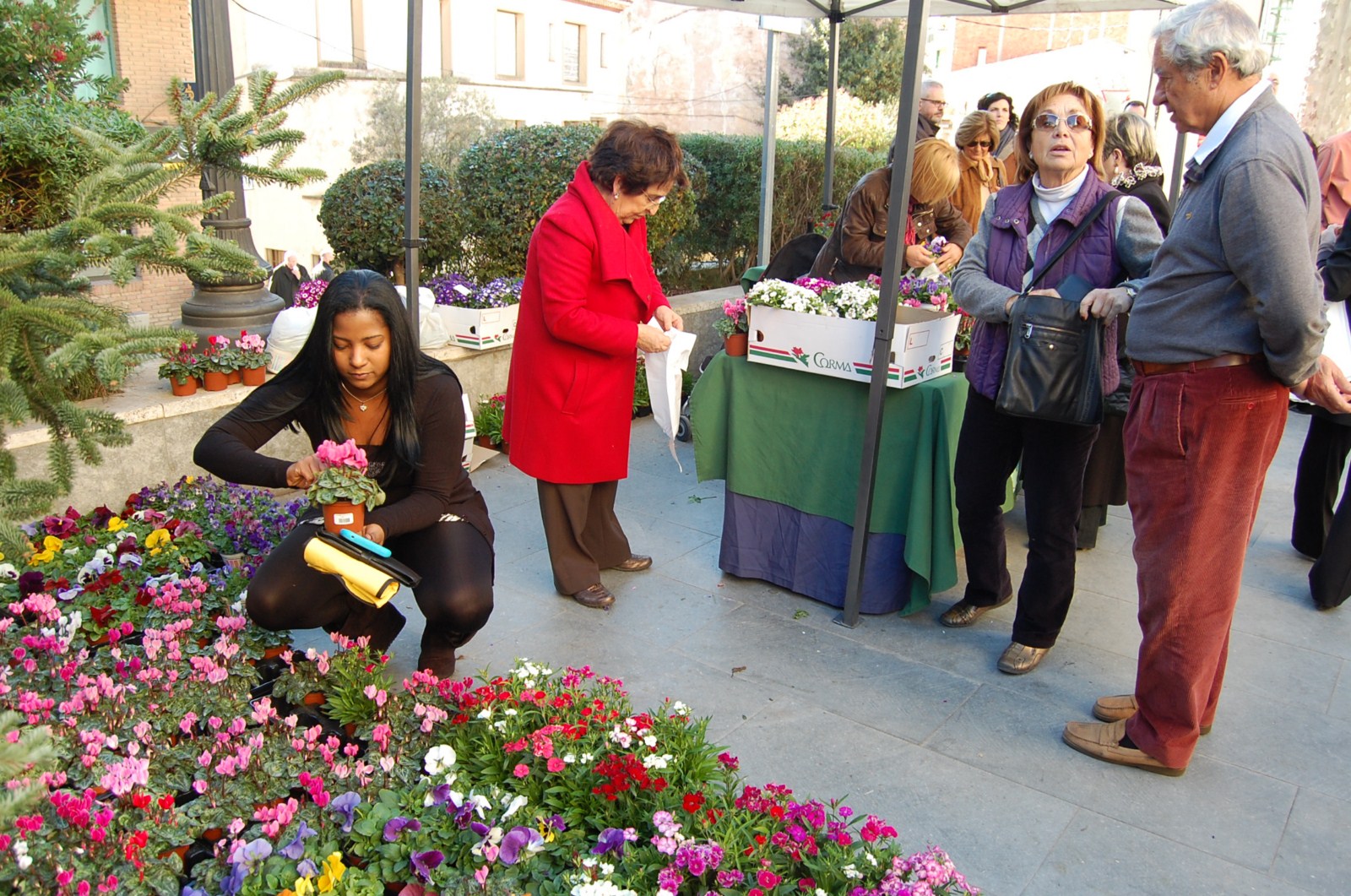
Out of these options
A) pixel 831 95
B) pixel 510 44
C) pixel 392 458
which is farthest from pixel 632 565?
pixel 510 44

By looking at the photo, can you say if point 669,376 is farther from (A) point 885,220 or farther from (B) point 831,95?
(B) point 831,95

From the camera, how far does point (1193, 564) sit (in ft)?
8.92

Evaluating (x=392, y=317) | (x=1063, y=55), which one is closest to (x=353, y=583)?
(x=392, y=317)

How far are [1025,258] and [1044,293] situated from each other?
22cm

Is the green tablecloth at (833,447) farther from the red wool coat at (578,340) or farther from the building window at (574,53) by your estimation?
the building window at (574,53)

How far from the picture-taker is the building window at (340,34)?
27.5 metres

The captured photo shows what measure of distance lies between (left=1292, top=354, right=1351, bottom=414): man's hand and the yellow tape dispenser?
236cm

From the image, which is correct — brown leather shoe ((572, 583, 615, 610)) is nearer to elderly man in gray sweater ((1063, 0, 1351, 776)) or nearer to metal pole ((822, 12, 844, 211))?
elderly man in gray sweater ((1063, 0, 1351, 776))

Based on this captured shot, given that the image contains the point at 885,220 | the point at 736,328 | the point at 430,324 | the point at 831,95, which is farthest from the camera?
the point at 831,95

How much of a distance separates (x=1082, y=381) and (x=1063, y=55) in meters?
29.8

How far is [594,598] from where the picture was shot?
13.0ft

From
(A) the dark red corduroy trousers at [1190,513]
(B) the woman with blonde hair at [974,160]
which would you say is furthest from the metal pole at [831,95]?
(A) the dark red corduroy trousers at [1190,513]

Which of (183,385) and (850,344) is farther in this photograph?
(183,385)

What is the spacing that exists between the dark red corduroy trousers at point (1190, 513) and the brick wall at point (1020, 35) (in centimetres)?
3865
